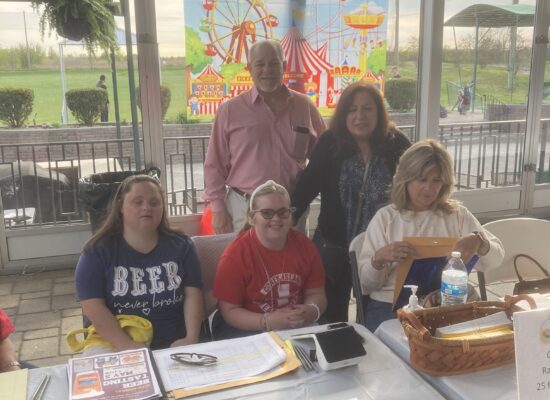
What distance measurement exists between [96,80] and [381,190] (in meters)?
2.29

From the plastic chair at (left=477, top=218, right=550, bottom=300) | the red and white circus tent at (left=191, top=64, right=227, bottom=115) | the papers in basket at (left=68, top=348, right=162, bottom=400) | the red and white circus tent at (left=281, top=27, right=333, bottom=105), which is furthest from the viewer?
the red and white circus tent at (left=281, top=27, right=333, bottom=105)

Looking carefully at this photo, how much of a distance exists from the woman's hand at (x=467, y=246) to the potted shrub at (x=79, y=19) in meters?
2.35

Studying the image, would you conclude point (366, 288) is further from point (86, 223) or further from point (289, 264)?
point (86, 223)

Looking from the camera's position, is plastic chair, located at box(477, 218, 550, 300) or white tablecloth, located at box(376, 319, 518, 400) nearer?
white tablecloth, located at box(376, 319, 518, 400)

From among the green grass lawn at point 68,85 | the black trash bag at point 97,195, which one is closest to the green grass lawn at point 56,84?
the green grass lawn at point 68,85

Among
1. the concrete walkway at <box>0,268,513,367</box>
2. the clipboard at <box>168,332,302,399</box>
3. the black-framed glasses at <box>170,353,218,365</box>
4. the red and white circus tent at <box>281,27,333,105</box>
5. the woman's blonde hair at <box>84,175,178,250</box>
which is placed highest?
the red and white circus tent at <box>281,27,333,105</box>

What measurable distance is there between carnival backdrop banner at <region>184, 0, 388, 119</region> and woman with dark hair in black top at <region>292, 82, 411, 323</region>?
1.68 metres

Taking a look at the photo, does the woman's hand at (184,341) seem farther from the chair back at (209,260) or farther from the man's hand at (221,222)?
the man's hand at (221,222)

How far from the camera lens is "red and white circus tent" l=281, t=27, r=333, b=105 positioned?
3.87 meters

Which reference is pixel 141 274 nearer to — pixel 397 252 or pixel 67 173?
pixel 397 252

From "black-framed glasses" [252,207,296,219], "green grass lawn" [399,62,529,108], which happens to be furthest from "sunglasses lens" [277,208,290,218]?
"green grass lawn" [399,62,529,108]

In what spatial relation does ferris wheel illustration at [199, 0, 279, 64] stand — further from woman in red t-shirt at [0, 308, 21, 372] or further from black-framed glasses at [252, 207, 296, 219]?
woman in red t-shirt at [0, 308, 21, 372]

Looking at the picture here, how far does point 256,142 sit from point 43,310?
1.69 meters

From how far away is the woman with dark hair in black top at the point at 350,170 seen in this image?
86.7 inches
